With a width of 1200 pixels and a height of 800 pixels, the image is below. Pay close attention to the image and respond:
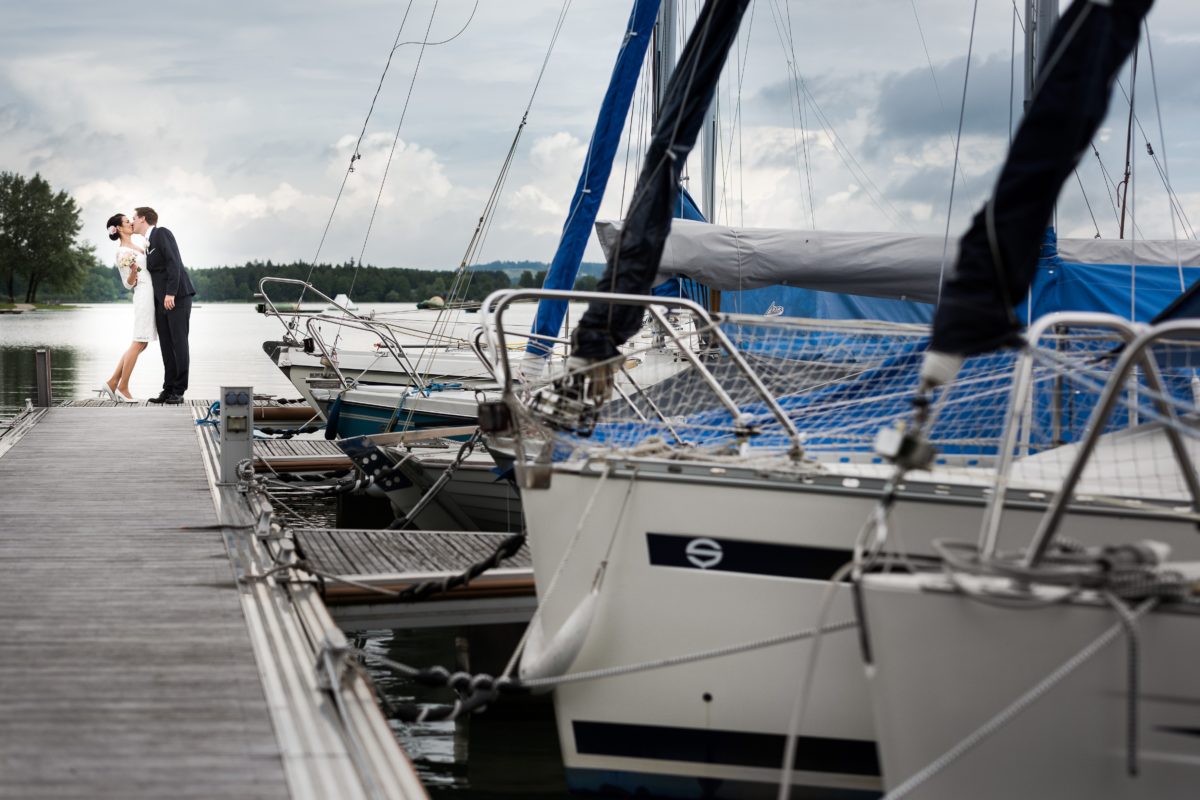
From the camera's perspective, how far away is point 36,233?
112438 mm

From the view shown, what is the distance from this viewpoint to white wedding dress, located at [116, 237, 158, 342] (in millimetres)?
15398

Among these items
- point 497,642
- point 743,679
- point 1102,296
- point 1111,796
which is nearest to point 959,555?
point 1111,796

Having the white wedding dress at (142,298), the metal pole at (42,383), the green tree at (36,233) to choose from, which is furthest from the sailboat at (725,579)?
the green tree at (36,233)

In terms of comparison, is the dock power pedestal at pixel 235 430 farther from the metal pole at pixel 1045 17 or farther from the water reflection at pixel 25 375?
the water reflection at pixel 25 375

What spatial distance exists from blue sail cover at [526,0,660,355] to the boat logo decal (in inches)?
203

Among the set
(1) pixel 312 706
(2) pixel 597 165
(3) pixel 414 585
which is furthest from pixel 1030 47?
(1) pixel 312 706

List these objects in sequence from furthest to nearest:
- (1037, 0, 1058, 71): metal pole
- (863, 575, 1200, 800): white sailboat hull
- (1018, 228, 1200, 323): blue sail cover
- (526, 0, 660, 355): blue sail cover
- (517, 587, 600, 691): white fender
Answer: (526, 0, 660, 355): blue sail cover
(1037, 0, 1058, 71): metal pole
(1018, 228, 1200, 323): blue sail cover
(517, 587, 600, 691): white fender
(863, 575, 1200, 800): white sailboat hull

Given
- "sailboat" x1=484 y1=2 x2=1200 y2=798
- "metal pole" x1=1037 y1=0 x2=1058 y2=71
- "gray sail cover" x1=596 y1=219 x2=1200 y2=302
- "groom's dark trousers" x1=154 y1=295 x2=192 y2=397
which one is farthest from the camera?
"groom's dark trousers" x1=154 y1=295 x2=192 y2=397

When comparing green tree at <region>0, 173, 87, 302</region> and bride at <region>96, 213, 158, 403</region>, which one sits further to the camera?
green tree at <region>0, 173, 87, 302</region>

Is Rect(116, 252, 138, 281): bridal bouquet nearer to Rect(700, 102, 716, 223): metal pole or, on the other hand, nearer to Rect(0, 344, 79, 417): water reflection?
Rect(0, 344, 79, 417): water reflection

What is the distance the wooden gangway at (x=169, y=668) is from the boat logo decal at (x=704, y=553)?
1.44 metres

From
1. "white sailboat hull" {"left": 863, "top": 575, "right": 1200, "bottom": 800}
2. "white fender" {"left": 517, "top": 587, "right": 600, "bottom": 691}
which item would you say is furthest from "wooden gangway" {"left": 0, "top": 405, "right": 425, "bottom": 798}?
"white sailboat hull" {"left": 863, "top": 575, "right": 1200, "bottom": 800}

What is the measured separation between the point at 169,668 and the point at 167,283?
435 inches

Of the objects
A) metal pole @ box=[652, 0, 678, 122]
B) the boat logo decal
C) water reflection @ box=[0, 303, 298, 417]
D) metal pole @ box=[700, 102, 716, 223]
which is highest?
metal pole @ box=[652, 0, 678, 122]
